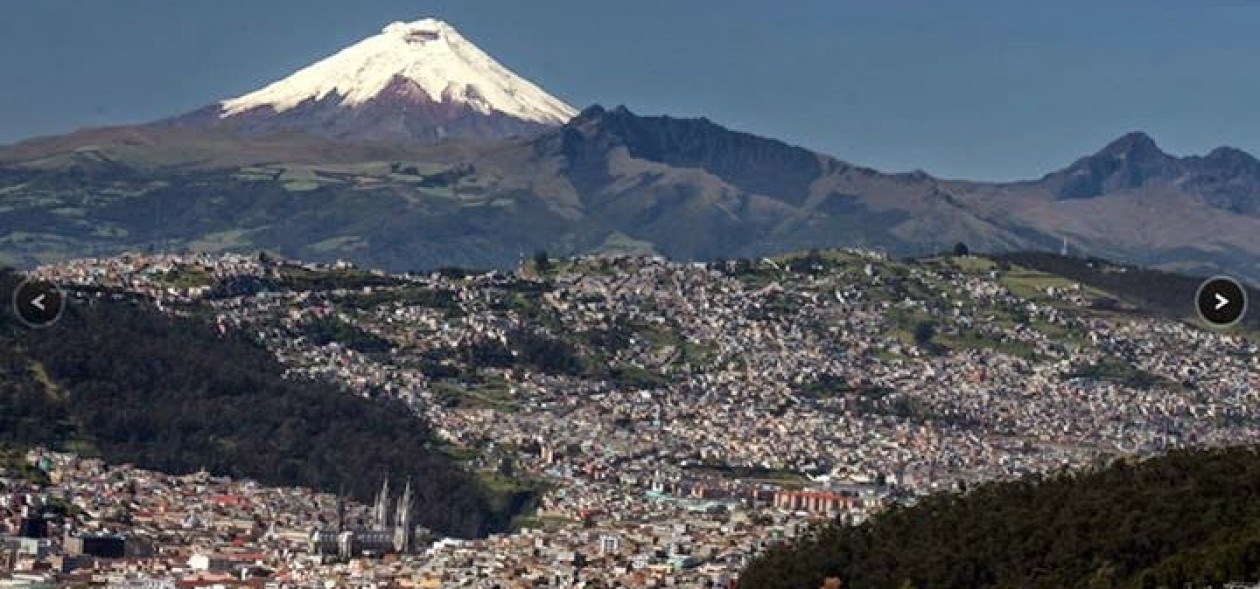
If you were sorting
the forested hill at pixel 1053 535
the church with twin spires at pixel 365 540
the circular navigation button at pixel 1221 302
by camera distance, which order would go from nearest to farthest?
the circular navigation button at pixel 1221 302 < the forested hill at pixel 1053 535 < the church with twin spires at pixel 365 540

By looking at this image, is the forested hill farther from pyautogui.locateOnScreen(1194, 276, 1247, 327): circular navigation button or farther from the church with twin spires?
the church with twin spires

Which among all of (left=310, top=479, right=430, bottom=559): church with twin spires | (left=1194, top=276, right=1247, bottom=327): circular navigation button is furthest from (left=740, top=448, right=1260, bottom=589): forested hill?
(left=310, top=479, right=430, bottom=559): church with twin spires

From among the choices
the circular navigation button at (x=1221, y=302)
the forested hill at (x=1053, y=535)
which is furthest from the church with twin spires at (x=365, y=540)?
the circular navigation button at (x=1221, y=302)

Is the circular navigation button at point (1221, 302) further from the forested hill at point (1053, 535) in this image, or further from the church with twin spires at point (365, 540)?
the church with twin spires at point (365, 540)

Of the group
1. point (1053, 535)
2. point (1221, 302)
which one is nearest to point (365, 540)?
point (1053, 535)

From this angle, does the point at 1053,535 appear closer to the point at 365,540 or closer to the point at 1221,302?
the point at 1221,302
